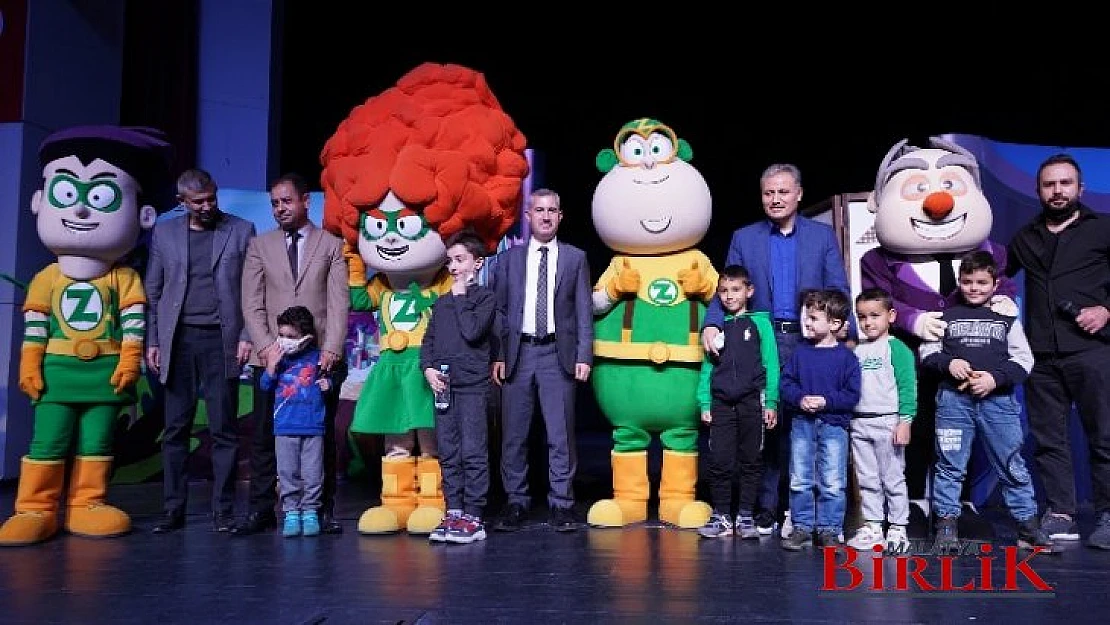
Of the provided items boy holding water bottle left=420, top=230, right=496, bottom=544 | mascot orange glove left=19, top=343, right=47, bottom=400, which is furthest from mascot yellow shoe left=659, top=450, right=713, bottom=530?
mascot orange glove left=19, top=343, right=47, bottom=400

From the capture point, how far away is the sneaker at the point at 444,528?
405 cm

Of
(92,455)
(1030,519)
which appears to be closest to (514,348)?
(92,455)

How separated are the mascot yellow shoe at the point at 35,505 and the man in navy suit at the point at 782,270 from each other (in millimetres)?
2893

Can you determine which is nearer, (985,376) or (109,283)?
(985,376)

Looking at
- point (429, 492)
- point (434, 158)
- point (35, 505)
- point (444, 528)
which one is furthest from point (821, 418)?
→ point (35, 505)

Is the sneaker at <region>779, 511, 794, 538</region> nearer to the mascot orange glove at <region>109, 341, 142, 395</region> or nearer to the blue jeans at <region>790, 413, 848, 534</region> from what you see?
the blue jeans at <region>790, 413, 848, 534</region>

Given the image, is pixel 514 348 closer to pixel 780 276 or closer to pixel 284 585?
pixel 780 276

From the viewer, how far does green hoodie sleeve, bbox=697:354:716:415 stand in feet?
14.1

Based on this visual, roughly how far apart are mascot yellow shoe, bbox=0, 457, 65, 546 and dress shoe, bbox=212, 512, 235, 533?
0.66 metres

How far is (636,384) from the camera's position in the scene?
4.54 metres

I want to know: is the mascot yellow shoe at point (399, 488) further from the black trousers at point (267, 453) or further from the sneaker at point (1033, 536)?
the sneaker at point (1033, 536)

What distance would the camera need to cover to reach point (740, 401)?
166 inches

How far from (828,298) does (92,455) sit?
325cm

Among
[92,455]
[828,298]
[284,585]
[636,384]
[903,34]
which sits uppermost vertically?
[903,34]
